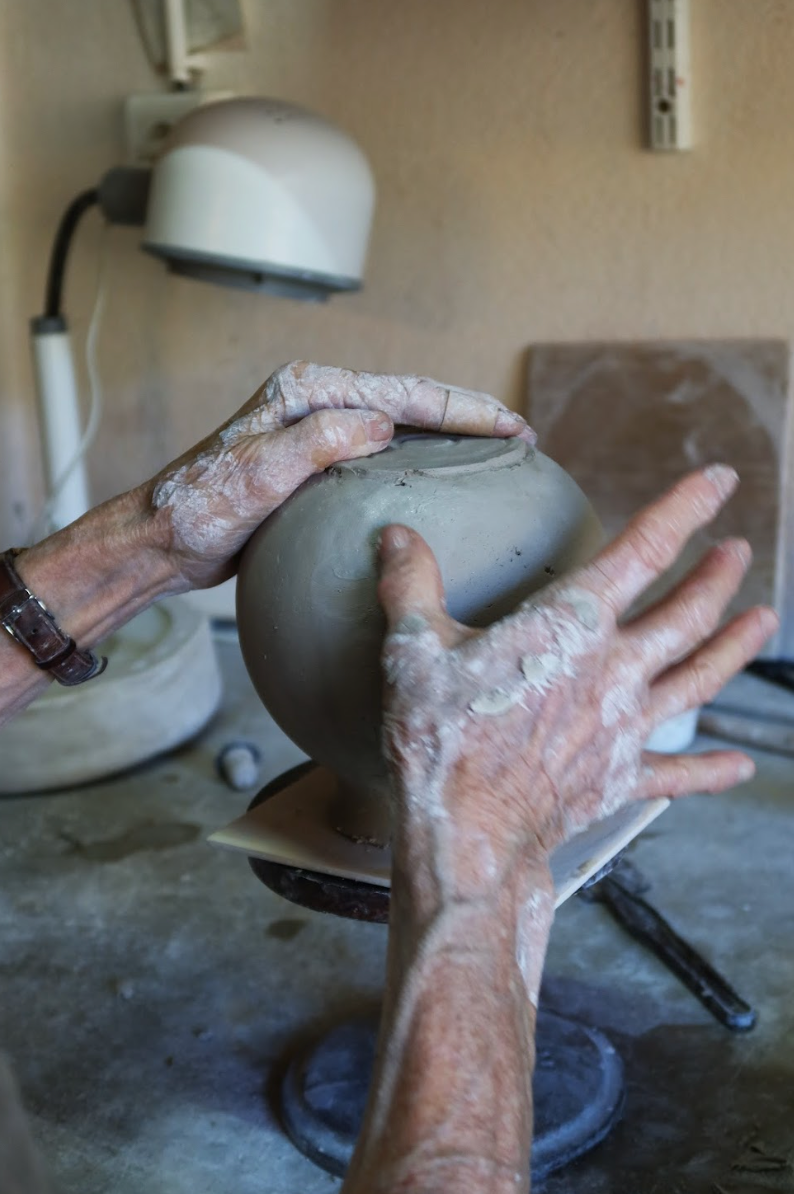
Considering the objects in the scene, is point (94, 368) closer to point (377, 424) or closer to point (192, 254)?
point (192, 254)

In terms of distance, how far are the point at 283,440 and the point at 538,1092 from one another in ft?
2.88

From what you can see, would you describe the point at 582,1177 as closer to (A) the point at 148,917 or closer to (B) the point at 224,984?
(B) the point at 224,984

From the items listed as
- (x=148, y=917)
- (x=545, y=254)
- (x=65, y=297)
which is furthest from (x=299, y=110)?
(x=148, y=917)

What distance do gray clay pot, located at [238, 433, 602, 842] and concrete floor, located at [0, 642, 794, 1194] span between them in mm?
529

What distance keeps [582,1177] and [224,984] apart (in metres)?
0.63

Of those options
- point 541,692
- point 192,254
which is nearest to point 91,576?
point 541,692

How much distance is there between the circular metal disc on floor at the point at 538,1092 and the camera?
1.46 metres

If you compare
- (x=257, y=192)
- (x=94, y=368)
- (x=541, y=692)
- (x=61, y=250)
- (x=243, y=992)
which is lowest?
(x=243, y=992)

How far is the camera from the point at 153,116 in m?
2.88

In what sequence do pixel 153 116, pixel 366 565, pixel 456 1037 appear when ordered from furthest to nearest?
pixel 153 116, pixel 366 565, pixel 456 1037

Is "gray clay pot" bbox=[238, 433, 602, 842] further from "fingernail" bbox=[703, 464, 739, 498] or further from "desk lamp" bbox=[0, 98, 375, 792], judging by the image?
"desk lamp" bbox=[0, 98, 375, 792]

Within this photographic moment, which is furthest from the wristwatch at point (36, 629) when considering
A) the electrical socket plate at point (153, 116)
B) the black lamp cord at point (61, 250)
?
the electrical socket plate at point (153, 116)

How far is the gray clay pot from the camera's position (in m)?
1.22

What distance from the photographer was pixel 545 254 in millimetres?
2678
